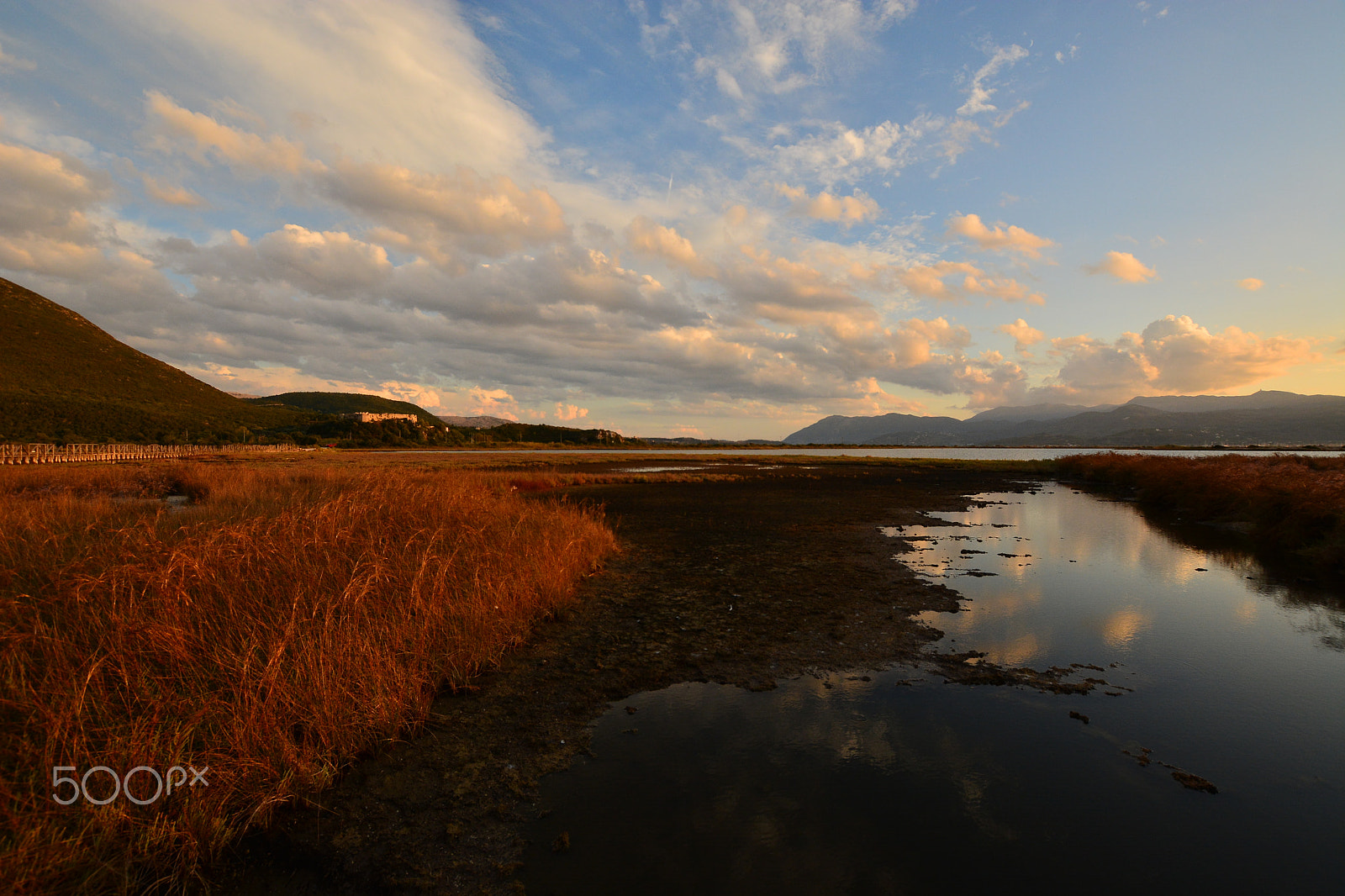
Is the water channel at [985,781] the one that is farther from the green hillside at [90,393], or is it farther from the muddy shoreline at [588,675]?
the green hillside at [90,393]

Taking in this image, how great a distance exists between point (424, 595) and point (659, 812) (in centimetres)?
546

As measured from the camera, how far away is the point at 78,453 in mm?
56031

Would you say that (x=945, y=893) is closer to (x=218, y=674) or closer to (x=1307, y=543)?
(x=218, y=674)

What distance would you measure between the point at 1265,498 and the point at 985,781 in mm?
25404

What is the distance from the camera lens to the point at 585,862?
474cm

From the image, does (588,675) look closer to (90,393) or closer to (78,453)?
(78,453)

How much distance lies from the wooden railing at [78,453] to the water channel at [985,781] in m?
55.9

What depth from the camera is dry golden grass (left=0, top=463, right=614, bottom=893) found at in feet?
13.6

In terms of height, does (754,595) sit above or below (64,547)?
below

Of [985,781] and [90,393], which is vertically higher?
[90,393]

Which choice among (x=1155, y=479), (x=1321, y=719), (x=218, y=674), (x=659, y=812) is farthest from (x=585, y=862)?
(x=1155, y=479)

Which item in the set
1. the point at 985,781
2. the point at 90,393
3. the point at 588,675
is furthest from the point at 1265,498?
the point at 90,393

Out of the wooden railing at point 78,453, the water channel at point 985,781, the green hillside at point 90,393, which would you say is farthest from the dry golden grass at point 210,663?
the green hillside at point 90,393

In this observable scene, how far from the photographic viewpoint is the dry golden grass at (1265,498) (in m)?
18.0
